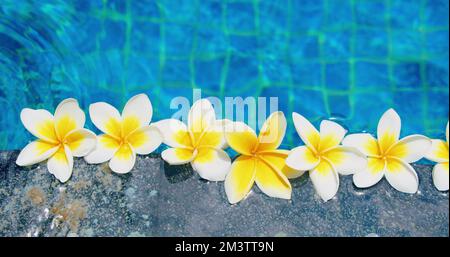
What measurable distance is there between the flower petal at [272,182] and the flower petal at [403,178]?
1.20ft

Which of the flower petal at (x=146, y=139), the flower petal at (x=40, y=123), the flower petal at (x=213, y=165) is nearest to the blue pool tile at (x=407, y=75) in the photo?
the flower petal at (x=213, y=165)

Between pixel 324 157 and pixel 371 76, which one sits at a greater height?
pixel 371 76

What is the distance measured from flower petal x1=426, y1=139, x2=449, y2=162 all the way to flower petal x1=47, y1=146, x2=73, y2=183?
4.18ft

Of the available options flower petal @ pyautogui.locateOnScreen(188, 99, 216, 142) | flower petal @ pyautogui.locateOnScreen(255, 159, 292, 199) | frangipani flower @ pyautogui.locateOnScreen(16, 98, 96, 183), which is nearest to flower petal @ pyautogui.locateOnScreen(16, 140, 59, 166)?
frangipani flower @ pyautogui.locateOnScreen(16, 98, 96, 183)

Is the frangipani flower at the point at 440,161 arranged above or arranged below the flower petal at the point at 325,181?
above

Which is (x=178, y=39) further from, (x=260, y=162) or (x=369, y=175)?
(x=369, y=175)

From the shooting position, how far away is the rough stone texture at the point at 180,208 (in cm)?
185

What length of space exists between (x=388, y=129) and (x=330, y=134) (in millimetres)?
218

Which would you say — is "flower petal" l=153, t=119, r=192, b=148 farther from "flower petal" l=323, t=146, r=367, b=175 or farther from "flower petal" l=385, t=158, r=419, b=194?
"flower petal" l=385, t=158, r=419, b=194

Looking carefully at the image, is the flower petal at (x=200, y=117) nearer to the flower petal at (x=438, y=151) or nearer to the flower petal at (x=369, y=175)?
the flower petal at (x=369, y=175)

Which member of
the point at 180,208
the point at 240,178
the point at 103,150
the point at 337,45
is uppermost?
the point at 337,45

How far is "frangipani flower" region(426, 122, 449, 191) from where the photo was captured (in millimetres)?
1963

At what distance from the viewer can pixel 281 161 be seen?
1.96m

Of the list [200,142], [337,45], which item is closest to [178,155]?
[200,142]
